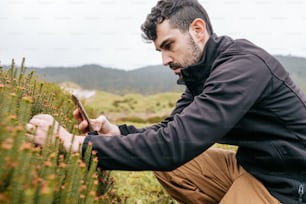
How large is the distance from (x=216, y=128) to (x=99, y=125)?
959 millimetres

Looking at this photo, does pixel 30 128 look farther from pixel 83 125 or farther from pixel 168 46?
pixel 168 46

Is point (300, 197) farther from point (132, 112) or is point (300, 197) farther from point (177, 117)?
point (132, 112)

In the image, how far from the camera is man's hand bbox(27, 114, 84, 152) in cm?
173

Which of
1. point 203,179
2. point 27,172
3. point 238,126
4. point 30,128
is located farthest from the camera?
point 203,179

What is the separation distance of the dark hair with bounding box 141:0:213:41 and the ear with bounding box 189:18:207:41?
0.13 ft

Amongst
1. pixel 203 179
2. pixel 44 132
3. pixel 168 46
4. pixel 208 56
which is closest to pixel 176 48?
pixel 168 46

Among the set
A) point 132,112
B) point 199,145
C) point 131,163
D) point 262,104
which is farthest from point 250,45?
point 132,112

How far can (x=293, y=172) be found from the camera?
275 cm

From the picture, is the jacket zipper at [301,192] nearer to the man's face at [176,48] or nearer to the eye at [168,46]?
the man's face at [176,48]

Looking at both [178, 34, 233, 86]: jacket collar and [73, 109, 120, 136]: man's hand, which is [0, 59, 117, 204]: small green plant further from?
[178, 34, 233, 86]: jacket collar

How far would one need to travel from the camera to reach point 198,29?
10.1 ft

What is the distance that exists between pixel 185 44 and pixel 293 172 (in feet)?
3.69

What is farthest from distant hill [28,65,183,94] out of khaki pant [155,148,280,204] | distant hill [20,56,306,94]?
khaki pant [155,148,280,204]

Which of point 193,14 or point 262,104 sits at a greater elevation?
point 193,14
